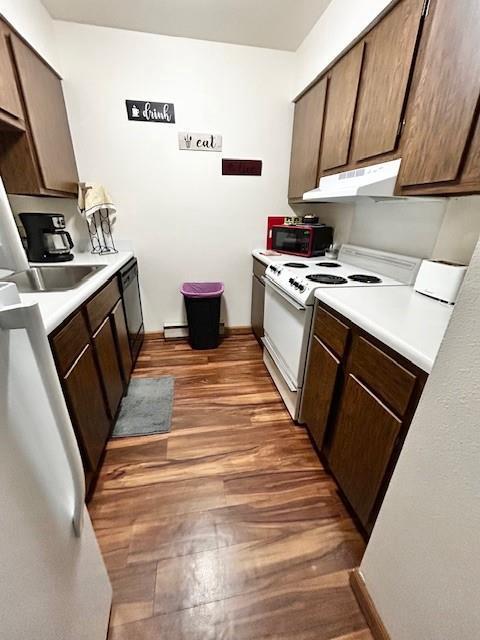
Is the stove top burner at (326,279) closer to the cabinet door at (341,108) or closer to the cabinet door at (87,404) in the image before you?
the cabinet door at (341,108)

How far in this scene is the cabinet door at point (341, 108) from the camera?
5.03 ft

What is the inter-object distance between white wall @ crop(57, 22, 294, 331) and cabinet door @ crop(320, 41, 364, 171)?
0.72 metres

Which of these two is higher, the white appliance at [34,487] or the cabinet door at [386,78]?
the cabinet door at [386,78]

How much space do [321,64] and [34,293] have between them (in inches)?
89.9

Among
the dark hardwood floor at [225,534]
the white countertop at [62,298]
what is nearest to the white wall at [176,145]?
the white countertop at [62,298]

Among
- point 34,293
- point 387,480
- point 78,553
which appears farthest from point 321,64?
point 78,553

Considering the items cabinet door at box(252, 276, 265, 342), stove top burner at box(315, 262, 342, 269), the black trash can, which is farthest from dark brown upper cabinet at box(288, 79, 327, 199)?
the black trash can

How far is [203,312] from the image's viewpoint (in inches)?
99.4

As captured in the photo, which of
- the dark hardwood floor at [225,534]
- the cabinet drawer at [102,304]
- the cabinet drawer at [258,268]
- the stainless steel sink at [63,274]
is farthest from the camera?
the cabinet drawer at [258,268]

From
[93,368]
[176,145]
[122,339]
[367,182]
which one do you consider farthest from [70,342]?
[176,145]

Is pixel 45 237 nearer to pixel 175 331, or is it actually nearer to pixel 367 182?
pixel 175 331

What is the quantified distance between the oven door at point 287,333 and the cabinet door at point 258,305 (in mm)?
263

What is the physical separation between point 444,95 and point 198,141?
6.05ft

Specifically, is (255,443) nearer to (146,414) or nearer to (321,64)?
(146,414)
